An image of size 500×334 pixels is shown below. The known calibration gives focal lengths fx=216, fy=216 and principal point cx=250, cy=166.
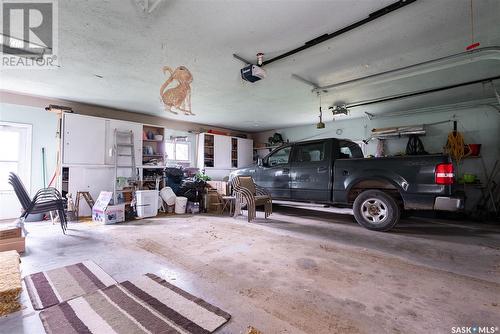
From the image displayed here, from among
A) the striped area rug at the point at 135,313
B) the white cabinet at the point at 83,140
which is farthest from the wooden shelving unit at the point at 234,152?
the striped area rug at the point at 135,313

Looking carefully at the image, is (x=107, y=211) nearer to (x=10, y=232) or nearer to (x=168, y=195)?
(x=168, y=195)

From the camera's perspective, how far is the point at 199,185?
5711mm

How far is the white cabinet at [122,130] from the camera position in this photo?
5.50 m

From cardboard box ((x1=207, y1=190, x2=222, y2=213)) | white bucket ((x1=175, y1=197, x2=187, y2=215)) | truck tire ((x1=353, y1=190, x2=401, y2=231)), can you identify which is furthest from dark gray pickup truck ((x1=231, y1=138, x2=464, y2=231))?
white bucket ((x1=175, y1=197, x2=187, y2=215))

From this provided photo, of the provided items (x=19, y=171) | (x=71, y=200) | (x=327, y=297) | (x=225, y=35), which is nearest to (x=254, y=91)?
(x=225, y=35)

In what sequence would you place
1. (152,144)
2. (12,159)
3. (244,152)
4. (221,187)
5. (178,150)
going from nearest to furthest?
1. (12,159)
2. (221,187)
3. (152,144)
4. (178,150)
5. (244,152)

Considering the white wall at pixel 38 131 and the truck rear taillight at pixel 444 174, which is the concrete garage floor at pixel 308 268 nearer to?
the truck rear taillight at pixel 444 174

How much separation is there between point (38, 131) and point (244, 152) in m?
6.12

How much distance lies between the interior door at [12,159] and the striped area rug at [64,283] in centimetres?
416

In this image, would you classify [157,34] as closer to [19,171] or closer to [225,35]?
[225,35]

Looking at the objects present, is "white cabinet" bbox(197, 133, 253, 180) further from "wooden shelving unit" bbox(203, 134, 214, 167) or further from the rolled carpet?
the rolled carpet

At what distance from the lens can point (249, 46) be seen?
290cm

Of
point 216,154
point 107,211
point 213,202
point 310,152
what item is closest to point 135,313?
point 107,211

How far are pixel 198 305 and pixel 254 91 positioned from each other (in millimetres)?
4034
